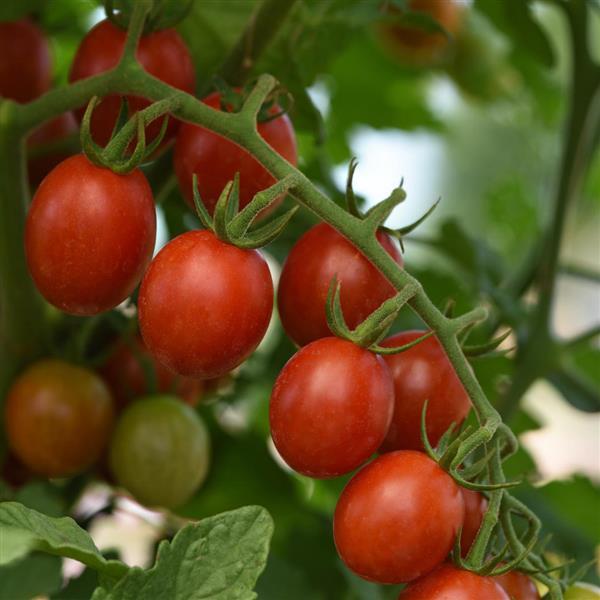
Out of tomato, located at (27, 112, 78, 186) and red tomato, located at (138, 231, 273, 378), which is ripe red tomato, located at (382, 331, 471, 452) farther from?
tomato, located at (27, 112, 78, 186)

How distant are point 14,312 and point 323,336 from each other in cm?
20

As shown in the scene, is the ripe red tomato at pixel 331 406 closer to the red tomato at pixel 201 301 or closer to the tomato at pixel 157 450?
the red tomato at pixel 201 301

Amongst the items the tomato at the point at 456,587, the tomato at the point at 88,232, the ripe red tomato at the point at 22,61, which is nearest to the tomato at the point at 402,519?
the tomato at the point at 456,587

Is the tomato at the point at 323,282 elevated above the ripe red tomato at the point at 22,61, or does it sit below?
above

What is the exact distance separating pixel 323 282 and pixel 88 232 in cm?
9

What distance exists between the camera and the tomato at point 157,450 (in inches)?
24.1

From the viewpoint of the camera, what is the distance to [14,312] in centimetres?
57

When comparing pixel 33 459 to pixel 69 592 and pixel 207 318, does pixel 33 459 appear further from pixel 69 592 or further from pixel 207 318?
pixel 207 318

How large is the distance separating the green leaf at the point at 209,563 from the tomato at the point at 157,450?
0.74 ft

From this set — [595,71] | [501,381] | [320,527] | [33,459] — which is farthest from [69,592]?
[595,71]

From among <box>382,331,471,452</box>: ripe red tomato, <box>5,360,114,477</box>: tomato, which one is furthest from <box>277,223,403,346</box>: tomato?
<box>5,360,114,477</box>: tomato

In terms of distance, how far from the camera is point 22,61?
0.61 m

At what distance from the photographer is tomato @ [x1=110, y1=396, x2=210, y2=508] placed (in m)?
0.61

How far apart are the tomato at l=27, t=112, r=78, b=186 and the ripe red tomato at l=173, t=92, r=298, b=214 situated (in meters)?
0.14
